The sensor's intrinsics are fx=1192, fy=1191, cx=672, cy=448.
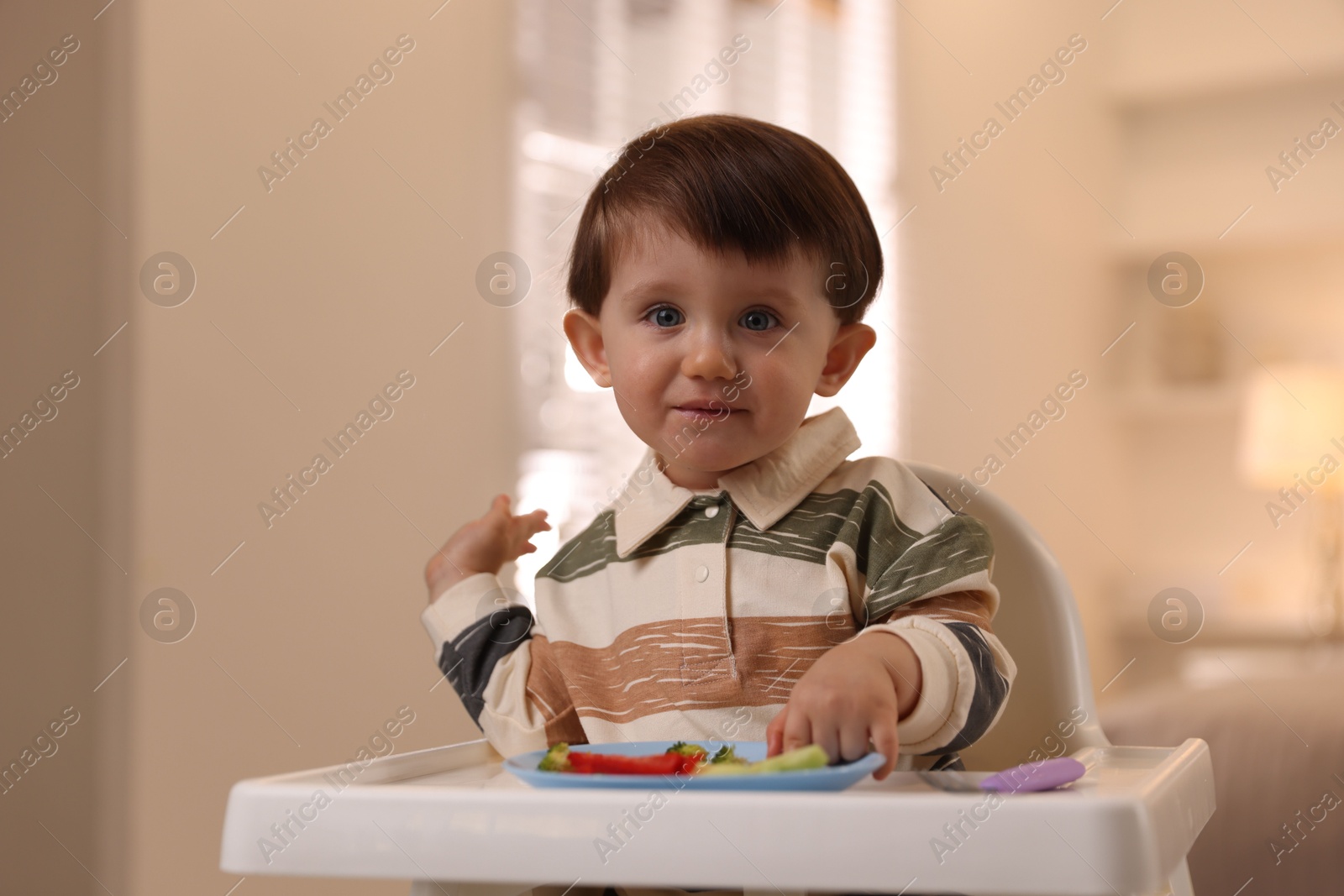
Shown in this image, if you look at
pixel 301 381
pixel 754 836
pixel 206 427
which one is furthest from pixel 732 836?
pixel 301 381

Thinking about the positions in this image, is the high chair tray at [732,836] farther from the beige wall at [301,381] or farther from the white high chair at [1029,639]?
the beige wall at [301,381]

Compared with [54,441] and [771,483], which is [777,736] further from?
[54,441]

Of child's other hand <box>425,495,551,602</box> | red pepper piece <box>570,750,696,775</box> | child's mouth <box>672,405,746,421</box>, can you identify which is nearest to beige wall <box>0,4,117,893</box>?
child's other hand <box>425,495,551,602</box>

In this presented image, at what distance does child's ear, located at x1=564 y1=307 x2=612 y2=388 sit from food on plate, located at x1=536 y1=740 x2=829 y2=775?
0.40 meters

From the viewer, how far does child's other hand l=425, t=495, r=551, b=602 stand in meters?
0.94

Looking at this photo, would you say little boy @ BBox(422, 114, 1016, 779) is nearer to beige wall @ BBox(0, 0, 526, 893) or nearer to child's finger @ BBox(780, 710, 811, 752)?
child's finger @ BBox(780, 710, 811, 752)

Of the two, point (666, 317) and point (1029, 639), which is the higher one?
point (666, 317)

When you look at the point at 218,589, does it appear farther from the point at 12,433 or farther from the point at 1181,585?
the point at 1181,585

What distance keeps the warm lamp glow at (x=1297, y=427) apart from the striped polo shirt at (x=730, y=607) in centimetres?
305

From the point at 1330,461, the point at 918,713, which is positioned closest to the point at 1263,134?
the point at 1330,461

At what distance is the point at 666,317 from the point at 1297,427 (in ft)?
10.6

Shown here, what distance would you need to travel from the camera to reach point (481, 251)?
77.0 inches

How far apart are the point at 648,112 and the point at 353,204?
855 mm

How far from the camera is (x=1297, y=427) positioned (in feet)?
11.5
